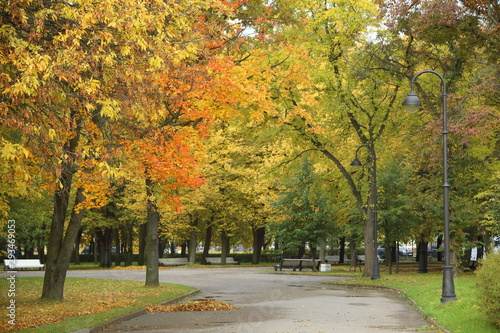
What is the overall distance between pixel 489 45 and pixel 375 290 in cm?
1057

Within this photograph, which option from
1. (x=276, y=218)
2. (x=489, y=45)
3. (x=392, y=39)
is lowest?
(x=276, y=218)

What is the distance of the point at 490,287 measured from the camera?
1129 cm

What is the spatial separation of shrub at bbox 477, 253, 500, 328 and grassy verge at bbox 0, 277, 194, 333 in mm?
7572

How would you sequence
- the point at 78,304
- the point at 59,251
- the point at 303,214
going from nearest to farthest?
1. the point at 78,304
2. the point at 59,251
3. the point at 303,214

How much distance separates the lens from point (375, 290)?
26.2 meters

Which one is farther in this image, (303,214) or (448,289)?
(303,214)

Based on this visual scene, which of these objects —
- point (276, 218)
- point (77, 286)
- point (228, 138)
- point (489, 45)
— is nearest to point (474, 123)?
point (489, 45)

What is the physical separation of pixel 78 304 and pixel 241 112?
36.3ft

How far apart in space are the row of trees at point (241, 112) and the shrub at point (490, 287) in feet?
21.9

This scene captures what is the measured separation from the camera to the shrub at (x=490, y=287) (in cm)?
1112

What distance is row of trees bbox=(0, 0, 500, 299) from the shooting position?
32.0 ft

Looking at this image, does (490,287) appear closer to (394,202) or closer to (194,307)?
(194,307)

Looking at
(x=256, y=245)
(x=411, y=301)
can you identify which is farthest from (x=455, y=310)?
(x=256, y=245)

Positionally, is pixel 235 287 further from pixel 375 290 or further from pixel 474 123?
pixel 474 123
